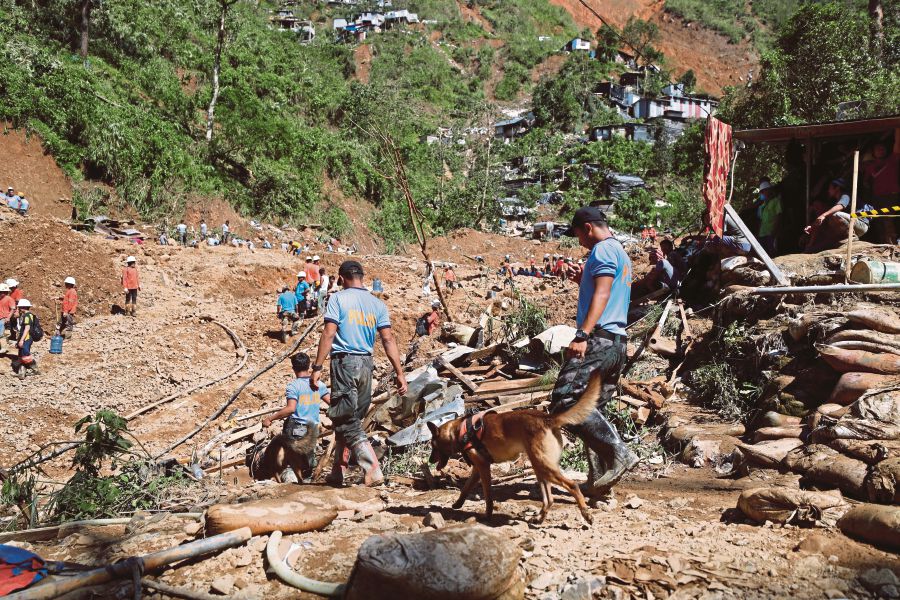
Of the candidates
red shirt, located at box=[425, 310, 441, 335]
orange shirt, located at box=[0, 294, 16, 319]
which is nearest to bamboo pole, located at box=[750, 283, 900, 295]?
red shirt, located at box=[425, 310, 441, 335]

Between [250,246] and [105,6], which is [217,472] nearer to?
[250,246]

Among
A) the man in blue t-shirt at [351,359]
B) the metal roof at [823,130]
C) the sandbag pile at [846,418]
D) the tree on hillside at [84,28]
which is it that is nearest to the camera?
the sandbag pile at [846,418]

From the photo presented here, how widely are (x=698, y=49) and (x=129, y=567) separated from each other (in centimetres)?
10466

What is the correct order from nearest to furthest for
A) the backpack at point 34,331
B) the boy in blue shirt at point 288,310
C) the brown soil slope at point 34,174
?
the backpack at point 34,331
the boy in blue shirt at point 288,310
the brown soil slope at point 34,174

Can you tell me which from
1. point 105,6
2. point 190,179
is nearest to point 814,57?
point 190,179

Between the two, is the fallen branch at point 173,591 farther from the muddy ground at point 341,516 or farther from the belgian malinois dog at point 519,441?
the belgian malinois dog at point 519,441

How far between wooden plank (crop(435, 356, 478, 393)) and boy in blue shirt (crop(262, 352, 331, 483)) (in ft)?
7.08

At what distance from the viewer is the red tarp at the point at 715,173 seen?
776 cm

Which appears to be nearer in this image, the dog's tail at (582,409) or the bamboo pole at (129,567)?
the bamboo pole at (129,567)

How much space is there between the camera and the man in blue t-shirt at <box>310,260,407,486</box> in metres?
4.77

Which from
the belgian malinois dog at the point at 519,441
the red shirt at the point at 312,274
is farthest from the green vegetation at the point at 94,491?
the red shirt at the point at 312,274

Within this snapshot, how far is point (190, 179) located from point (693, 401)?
22.0 metres

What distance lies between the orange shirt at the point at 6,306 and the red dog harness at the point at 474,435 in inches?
419

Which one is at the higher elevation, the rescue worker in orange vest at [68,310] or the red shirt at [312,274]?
the red shirt at [312,274]
